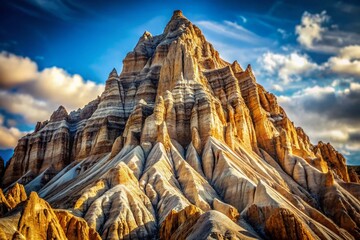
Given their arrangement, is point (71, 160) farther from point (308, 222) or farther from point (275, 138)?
point (308, 222)

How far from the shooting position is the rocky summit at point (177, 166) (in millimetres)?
60656

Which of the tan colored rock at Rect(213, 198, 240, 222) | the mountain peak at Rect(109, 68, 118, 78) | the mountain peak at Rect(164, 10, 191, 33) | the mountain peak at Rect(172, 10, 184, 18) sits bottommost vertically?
the tan colored rock at Rect(213, 198, 240, 222)

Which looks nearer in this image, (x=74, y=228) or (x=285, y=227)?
(x=74, y=228)

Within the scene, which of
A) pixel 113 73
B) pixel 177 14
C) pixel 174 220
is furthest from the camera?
pixel 177 14

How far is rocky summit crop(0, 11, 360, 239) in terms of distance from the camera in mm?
60656

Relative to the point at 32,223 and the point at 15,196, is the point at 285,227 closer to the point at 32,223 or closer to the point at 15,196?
the point at 32,223

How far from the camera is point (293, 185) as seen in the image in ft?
320

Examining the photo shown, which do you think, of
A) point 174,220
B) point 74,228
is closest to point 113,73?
point 174,220

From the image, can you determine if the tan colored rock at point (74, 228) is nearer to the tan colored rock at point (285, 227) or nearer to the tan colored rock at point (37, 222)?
the tan colored rock at point (37, 222)

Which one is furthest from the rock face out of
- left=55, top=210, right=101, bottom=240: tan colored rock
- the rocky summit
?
left=55, top=210, right=101, bottom=240: tan colored rock

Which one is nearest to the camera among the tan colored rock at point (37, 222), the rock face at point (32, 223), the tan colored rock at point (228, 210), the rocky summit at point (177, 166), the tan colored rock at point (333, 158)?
the rock face at point (32, 223)

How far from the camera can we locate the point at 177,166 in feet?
291

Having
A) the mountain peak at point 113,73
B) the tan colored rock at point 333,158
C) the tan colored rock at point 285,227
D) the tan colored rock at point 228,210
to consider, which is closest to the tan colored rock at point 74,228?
the tan colored rock at point 228,210

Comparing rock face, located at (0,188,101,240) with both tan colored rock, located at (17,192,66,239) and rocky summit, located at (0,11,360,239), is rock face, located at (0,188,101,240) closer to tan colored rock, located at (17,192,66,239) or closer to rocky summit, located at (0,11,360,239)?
tan colored rock, located at (17,192,66,239)
